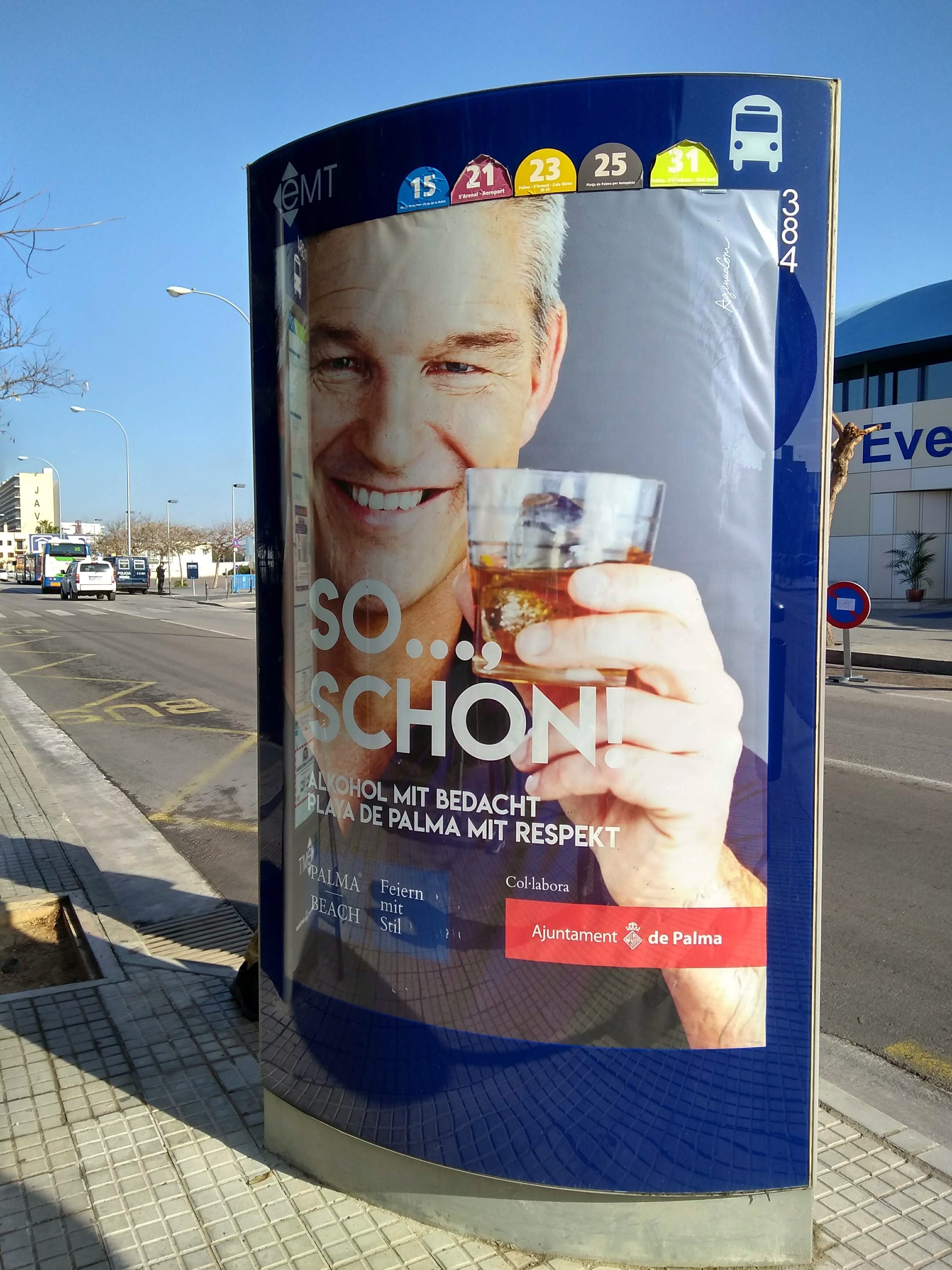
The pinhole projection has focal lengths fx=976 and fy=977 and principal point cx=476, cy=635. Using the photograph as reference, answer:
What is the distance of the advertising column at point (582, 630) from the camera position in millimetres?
2326

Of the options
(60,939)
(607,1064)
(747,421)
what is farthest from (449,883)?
(60,939)

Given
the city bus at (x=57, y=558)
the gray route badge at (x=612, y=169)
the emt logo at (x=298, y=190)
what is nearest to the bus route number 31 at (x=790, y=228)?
the gray route badge at (x=612, y=169)

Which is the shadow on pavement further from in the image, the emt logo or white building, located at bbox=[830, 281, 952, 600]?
white building, located at bbox=[830, 281, 952, 600]

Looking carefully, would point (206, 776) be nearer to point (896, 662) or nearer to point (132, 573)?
point (896, 662)

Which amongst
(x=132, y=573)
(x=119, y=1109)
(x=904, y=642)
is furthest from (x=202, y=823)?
(x=132, y=573)

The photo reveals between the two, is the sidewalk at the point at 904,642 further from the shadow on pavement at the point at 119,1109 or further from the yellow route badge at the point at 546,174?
the yellow route badge at the point at 546,174

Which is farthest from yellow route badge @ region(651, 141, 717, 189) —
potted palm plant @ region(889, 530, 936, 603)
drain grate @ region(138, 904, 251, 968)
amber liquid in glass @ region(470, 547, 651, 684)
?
potted palm plant @ region(889, 530, 936, 603)

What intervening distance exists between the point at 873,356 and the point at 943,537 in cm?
833

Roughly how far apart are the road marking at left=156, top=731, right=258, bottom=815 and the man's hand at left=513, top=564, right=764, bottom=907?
5.24 metres

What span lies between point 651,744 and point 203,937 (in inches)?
143

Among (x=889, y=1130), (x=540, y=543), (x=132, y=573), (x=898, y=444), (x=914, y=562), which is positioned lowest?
(x=889, y=1130)

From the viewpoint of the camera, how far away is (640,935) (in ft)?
7.96

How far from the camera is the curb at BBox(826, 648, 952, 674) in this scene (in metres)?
16.4

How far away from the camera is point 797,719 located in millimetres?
2416
